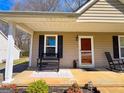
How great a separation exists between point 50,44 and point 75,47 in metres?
1.69

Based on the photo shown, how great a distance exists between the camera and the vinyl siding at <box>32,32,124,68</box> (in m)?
9.64

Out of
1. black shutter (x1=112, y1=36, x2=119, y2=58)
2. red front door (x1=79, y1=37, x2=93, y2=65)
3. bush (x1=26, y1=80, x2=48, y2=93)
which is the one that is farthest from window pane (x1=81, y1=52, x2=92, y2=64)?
bush (x1=26, y1=80, x2=48, y2=93)

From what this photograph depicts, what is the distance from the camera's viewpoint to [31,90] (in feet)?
12.7

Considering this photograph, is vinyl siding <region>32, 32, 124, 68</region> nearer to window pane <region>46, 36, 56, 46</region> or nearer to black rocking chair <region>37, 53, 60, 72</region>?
window pane <region>46, 36, 56, 46</region>

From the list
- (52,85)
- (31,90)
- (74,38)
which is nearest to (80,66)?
(74,38)

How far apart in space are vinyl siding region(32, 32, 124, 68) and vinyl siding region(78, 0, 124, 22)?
3.41 m

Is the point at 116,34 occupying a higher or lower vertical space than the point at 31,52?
higher

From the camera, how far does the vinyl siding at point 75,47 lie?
31.6 ft

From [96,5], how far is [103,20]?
2.76ft

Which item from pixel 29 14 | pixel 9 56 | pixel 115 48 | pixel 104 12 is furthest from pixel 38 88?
pixel 115 48

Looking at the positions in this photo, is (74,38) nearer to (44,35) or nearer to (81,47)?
(81,47)

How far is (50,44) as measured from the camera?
9.73 meters

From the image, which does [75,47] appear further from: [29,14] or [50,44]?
[29,14]

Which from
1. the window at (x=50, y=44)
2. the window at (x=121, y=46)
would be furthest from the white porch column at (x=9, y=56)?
the window at (x=121, y=46)
